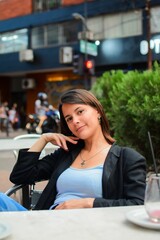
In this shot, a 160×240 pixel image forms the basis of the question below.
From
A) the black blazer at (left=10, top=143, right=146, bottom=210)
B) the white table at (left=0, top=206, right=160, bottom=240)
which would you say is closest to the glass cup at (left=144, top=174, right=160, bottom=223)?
the white table at (left=0, top=206, right=160, bottom=240)

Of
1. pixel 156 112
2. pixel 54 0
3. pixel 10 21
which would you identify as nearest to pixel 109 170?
pixel 156 112

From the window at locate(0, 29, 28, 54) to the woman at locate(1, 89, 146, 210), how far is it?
24179 mm

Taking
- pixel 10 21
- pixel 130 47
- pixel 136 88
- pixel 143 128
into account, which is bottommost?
pixel 143 128

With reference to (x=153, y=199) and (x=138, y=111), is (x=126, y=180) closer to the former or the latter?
(x=153, y=199)

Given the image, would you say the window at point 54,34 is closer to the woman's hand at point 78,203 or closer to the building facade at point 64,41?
the building facade at point 64,41

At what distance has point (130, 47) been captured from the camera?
2077cm

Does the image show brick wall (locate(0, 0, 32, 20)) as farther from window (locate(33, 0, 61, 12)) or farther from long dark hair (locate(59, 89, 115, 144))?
long dark hair (locate(59, 89, 115, 144))

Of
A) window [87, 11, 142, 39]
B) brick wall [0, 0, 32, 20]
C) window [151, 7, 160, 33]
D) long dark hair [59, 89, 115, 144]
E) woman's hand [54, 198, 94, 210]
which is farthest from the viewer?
brick wall [0, 0, 32, 20]

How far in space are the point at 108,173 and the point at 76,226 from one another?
0.82m

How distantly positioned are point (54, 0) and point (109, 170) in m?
24.1

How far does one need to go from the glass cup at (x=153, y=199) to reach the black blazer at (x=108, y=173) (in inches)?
24.0

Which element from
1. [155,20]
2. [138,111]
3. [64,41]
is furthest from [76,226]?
[64,41]

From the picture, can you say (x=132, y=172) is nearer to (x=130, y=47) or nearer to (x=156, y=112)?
(x=156, y=112)

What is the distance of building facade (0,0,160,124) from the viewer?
66.6ft
